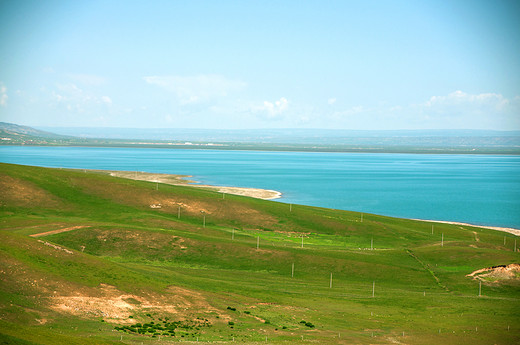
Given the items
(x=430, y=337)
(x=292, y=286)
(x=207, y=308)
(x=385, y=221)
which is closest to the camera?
(x=430, y=337)

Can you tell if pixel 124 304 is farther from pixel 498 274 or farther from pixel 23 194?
pixel 23 194

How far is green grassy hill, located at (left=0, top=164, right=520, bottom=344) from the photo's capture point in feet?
147

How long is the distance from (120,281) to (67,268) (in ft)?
18.1

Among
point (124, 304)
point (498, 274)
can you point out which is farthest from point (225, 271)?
point (498, 274)

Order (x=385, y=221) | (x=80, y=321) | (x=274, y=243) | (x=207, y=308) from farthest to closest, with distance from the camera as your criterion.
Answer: (x=385, y=221) → (x=274, y=243) → (x=207, y=308) → (x=80, y=321)

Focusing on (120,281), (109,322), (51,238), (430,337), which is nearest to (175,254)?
(51,238)

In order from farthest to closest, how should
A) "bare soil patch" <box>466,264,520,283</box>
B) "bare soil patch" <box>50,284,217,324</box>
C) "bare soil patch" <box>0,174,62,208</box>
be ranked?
1. "bare soil patch" <box>0,174,62,208</box>
2. "bare soil patch" <box>466,264,520,283</box>
3. "bare soil patch" <box>50,284,217,324</box>

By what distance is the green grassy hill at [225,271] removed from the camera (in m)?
44.7

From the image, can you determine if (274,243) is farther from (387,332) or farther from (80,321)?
(80,321)

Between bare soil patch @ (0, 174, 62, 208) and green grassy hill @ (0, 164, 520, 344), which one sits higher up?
bare soil patch @ (0, 174, 62, 208)

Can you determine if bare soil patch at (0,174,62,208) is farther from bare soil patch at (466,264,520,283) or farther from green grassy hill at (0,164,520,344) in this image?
bare soil patch at (466,264,520,283)

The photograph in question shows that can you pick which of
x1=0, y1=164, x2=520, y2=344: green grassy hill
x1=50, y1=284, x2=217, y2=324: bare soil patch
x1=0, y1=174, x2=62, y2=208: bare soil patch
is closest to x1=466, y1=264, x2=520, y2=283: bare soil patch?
x1=0, y1=164, x2=520, y2=344: green grassy hill

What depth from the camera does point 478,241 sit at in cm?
9825

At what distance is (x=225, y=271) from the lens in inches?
2830
